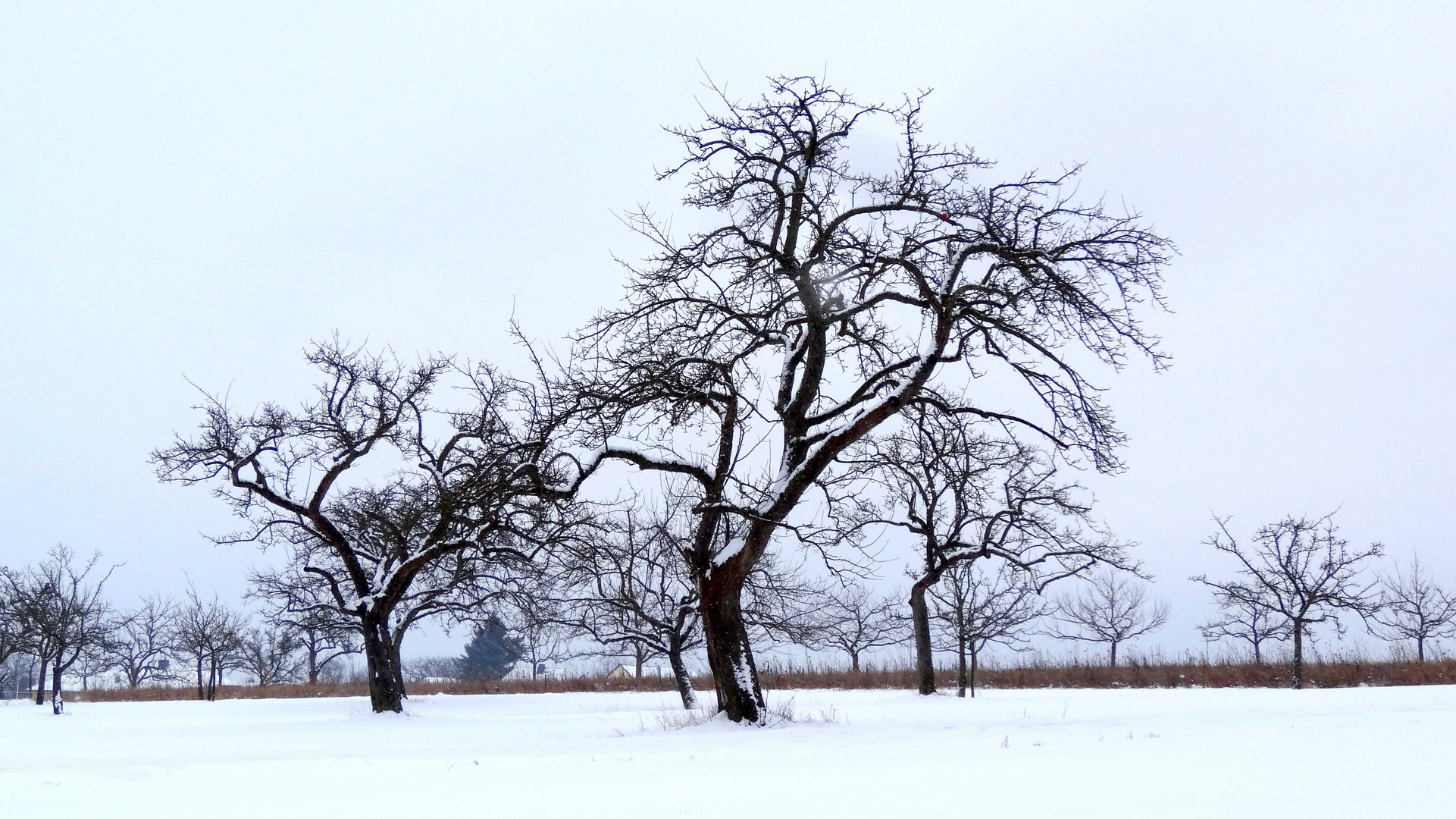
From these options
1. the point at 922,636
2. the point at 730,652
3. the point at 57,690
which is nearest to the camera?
the point at 730,652

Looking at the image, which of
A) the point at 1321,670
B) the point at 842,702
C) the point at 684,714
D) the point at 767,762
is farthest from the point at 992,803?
the point at 1321,670

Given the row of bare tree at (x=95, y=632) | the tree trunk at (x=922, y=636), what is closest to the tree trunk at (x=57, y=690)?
the row of bare tree at (x=95, y=632)

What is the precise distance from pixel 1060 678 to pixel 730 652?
Result: 2042 centimetres

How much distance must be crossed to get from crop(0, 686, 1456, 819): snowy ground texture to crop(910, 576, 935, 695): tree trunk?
27.3ft

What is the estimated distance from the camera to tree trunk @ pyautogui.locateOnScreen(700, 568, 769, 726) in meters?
12.0

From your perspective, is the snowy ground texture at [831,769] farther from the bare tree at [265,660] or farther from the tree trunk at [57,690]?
the bare tree at [265,660]

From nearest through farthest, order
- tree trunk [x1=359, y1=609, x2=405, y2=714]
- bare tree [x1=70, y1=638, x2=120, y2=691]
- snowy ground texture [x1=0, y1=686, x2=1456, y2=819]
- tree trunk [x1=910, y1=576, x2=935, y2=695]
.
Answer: snowy ground texture [x1=0, y1=686, x2=1456, y2=819] → tree trunk [x1=359, y1=609, x2=405, y2=714] → tree trunk [x1=910, y1=576, x2=935, y2=695] → bare tree [x1=70, y1=638, x2=120, y2=691]

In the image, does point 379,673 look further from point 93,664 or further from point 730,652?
point 93,664

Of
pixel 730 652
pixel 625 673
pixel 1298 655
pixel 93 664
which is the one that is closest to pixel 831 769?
pixel 730 652

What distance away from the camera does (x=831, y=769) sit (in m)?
7.36

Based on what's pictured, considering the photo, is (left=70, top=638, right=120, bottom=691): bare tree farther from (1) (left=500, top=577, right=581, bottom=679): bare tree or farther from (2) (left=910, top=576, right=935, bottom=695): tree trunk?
(2) (left=910, top=576, right=935, bottom=695): tree trunk

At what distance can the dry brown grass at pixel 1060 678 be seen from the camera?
83.5 feet

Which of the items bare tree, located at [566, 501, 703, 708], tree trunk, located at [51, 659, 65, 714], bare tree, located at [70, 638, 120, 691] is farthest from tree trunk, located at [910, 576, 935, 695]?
bare tree, located at [70, 638, 120, 691]

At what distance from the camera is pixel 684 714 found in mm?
15781
